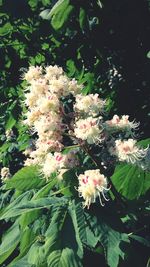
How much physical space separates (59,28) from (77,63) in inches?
39.3

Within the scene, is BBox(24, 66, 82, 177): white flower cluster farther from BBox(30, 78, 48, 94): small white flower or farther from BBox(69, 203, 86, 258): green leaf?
BBox(69, 203, 86, 258): green leaf

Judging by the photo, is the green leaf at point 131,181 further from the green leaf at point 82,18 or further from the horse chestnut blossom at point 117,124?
the green leaf at point 82,18

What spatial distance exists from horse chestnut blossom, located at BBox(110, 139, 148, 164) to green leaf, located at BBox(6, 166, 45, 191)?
331 millimetres

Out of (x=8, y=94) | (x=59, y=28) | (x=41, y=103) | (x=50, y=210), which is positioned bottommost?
(x=50, y=210)

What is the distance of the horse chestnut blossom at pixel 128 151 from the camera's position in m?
1.81

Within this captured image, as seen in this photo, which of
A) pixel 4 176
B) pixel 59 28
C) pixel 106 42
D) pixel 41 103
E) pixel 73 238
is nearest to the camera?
pixel 73 238

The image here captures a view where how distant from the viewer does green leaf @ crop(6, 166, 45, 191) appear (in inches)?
76.9

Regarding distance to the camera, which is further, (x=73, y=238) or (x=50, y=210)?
(x=50, y=210)

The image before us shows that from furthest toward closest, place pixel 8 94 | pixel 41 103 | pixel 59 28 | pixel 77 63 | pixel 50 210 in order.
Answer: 1. pixel 8 94
2. pixel 77 63
3. pixel 59 28
4. pixel 41 103
5. pixel 50 210

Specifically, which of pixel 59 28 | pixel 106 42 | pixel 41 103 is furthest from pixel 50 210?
pixel 106 42

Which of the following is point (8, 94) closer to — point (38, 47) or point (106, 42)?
point (38, 47)

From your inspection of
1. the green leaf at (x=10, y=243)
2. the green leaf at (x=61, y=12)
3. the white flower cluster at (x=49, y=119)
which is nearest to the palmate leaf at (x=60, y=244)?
the white flower cluster at (x=49, y=119)

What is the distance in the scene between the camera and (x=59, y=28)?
266 cm

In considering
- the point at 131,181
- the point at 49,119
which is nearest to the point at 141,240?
the point at 131,181
